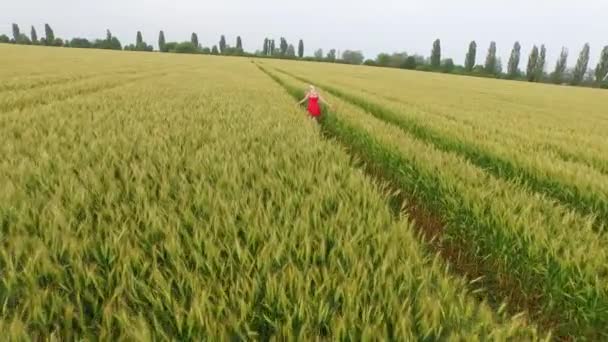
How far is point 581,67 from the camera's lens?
93500mm

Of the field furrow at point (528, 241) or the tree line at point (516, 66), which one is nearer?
the field furrow at point (528, 241)

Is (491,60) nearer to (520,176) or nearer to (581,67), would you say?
(581,67)

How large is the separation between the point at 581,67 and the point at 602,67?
24.4ft

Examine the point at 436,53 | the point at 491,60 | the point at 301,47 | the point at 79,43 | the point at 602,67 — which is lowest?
the point at 602,67

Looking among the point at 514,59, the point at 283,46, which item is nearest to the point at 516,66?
the point at 514,59

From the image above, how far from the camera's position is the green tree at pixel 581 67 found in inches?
3637

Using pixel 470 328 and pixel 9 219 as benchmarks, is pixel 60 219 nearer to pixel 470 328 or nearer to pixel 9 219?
pixel 9 219

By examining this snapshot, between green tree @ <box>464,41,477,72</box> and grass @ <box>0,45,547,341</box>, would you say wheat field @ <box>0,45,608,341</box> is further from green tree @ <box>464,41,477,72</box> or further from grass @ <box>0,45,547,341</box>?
green tree @ <box>464,41,477,72</box>

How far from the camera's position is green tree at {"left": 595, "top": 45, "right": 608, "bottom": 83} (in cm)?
8575

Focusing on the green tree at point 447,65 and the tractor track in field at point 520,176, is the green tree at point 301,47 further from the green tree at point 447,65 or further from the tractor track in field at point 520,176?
the tractor track in field at point 520,176

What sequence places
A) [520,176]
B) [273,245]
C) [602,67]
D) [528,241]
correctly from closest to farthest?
[273,245]
[528,241]
[520,176]
[602,67]

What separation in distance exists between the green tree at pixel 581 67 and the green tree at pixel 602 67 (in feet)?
14.8

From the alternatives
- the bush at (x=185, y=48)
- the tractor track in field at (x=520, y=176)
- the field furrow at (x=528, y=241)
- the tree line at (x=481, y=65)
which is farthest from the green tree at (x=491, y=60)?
the field furrow at (x=528, y=241)

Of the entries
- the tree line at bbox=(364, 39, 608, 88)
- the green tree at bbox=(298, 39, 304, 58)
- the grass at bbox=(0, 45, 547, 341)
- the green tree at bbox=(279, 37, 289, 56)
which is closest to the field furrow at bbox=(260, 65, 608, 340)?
the grass at bbox=(0, 45, 547, 341)
